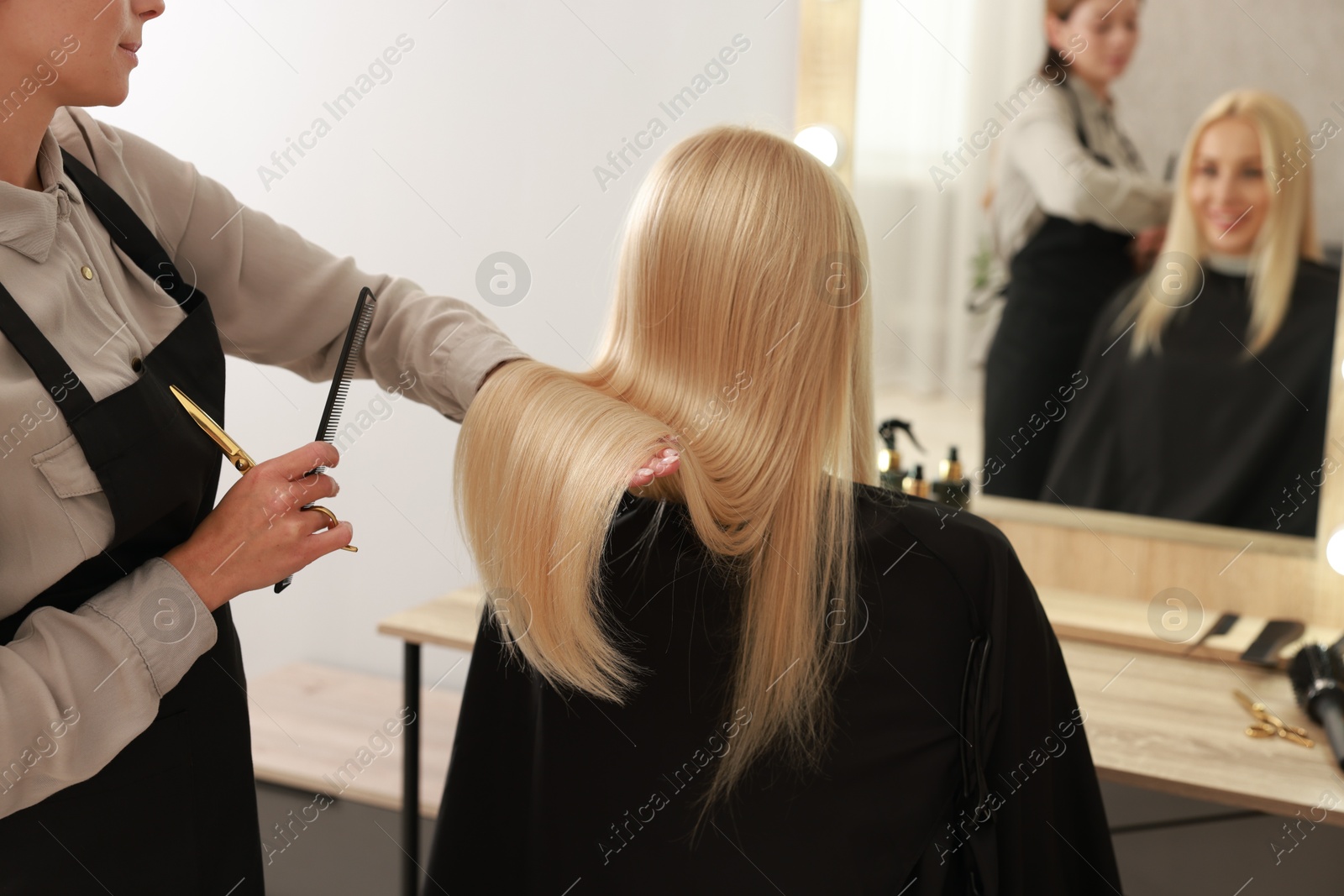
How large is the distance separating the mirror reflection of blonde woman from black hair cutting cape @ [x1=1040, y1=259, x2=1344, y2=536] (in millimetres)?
825

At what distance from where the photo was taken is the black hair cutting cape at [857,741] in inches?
35.2

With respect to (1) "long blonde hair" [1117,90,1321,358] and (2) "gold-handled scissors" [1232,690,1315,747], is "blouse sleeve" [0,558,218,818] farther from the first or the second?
(1) "long blonde hair" [1117,90,1321,358]

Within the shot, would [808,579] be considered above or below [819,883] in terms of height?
above

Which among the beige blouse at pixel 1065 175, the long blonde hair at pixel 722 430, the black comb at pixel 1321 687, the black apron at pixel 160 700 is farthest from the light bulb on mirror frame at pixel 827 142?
the black apron at pixel 160 700

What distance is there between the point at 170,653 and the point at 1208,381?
1.50 meters

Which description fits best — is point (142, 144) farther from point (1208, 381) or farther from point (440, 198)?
point (1208, 381)

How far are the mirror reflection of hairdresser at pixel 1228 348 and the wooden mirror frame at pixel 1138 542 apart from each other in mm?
22

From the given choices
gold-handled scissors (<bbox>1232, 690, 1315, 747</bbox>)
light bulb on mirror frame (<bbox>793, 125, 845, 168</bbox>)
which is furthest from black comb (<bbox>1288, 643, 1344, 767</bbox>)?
light bulb on mirror frame (<bbox>793, 125, 845, 168</bbox>)

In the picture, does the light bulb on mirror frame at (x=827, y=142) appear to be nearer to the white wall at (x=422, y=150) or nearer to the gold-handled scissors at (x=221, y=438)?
the white wall at (x=422, y=150)

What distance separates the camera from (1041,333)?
1.70 metres

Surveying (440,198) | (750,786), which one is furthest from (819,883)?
(440,198)

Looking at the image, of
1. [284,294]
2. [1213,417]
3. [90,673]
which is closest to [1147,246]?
[1213,417]

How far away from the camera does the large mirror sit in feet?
4.97

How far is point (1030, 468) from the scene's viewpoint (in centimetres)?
175
